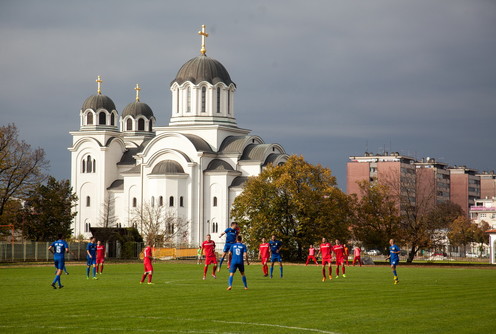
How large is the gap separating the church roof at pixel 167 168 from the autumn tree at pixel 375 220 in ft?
84.5

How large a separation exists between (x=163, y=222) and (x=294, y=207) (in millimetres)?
23230

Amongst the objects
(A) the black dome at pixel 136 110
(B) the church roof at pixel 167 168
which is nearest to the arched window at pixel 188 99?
(B) the church roof at pixel 167 168

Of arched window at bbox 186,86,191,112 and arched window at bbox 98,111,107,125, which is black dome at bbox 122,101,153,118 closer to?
arched window at bbox 98,111,107,125

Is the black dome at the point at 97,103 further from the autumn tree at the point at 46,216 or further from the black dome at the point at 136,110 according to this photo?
the autumn tree at the point at 46,216

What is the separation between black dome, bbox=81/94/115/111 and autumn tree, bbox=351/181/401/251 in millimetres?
43479

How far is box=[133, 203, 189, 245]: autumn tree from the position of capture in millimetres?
83625

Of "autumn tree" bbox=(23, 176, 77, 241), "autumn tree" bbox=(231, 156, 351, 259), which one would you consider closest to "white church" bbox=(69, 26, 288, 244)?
"autumn tree" bbox=(23, 176, 77, 241)

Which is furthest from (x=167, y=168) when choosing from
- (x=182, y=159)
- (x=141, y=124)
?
(x=141, y=124)

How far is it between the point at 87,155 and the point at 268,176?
39.0m

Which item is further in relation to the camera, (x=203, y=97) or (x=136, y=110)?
(x=136, y=110)

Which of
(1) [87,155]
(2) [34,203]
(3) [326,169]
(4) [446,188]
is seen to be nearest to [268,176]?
(3) [326,169]

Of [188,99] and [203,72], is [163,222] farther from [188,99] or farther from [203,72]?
[203,72]

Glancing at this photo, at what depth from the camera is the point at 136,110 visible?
110 metres

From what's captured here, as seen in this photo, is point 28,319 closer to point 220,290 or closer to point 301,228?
point 220,290
